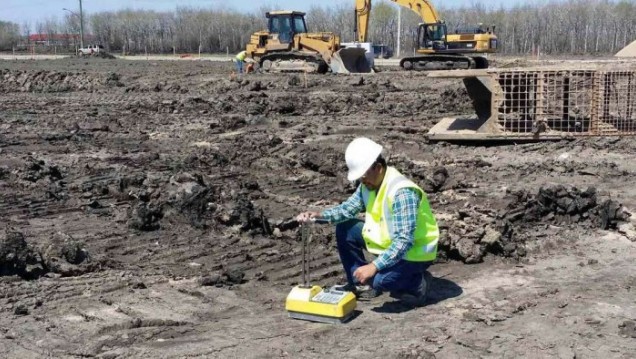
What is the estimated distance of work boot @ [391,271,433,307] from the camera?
4953 millimetres

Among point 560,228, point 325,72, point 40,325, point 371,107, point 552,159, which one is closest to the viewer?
point 40,325

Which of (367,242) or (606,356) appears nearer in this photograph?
(606,356)

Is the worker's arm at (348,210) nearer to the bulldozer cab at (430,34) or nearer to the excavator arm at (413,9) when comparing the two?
the bulldozer cab at (430,34)

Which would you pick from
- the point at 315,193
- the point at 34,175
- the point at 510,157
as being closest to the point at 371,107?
the point at 510,157

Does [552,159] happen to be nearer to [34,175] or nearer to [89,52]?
[34,175]

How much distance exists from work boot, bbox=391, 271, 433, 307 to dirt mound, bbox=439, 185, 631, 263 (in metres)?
1.04

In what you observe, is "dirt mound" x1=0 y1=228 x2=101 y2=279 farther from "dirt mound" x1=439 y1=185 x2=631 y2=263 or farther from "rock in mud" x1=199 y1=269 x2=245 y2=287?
"dirt mound" x1=439 y1=185 x2=631 y2=263

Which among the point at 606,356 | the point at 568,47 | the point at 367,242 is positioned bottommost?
the point at 606,356

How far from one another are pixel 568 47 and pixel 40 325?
2089 inches

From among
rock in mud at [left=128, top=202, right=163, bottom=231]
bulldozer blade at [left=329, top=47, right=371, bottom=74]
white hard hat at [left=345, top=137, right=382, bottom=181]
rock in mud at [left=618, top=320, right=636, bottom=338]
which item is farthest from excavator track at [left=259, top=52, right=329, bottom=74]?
rock in mud at [left=618, top=320, right=636, bottom=338]

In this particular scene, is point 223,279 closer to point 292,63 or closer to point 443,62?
point 292,63

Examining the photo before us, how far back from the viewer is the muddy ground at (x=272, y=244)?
4527 millimetres

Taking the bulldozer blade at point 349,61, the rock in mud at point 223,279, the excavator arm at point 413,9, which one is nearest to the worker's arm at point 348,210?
the rock in mud at point 223,279

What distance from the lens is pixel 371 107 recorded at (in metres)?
15.4
